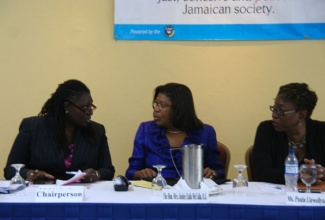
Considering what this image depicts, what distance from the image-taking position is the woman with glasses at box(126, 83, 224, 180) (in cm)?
293

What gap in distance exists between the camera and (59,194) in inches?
71.8

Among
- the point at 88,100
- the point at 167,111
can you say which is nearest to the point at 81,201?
the point at 88,100

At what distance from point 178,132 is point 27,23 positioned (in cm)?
164

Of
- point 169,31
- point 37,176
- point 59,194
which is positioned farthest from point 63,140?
point 169,31

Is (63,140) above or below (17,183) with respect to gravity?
above

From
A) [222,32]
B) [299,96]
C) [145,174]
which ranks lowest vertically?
[145,174]

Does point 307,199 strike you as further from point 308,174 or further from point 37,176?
point 37,176

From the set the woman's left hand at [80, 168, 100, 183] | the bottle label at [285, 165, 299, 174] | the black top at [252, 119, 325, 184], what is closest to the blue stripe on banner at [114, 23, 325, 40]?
the black top at [252, 119, 325, 184]

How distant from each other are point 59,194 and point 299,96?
1.68 metres

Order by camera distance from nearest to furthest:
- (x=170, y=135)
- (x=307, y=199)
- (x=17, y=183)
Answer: (x=307, y=199) → (x=17, y=183) → (x=170, y=135)

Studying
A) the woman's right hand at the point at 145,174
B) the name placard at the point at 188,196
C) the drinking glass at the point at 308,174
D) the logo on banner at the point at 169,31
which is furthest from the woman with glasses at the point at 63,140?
the drinking glass at the point at 308,174

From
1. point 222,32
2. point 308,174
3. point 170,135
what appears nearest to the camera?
point 308,174

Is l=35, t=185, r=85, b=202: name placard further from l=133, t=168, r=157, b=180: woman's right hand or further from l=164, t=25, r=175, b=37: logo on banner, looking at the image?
l=164, t=25, r=175, b=37: logo on banner

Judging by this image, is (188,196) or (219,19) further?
(219,19)
